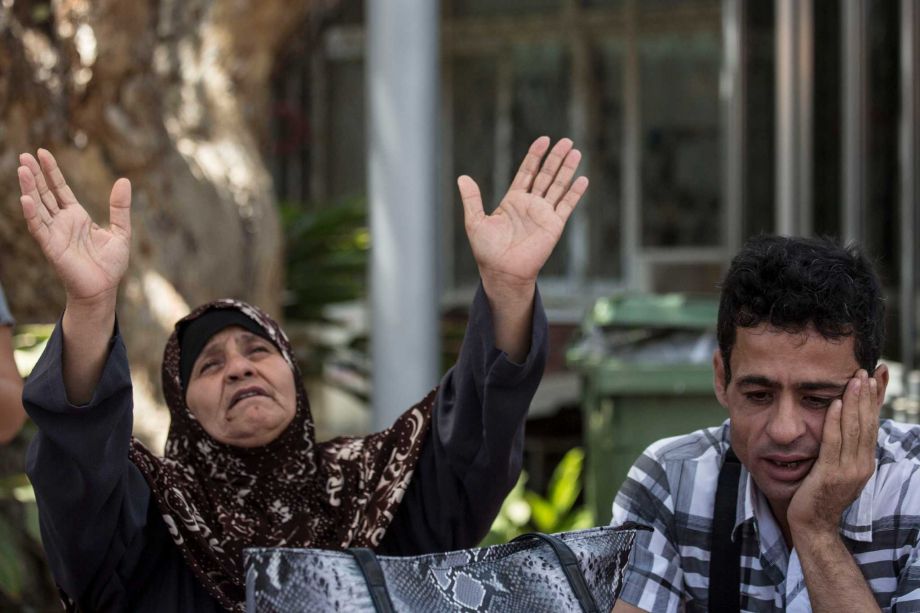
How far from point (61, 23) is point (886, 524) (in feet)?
10.2

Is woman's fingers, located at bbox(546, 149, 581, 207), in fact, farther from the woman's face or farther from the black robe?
the woman's face

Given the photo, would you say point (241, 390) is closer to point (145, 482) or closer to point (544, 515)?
point (145, 482)

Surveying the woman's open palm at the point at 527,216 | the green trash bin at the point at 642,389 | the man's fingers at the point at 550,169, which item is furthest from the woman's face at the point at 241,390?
the green trash bin at the point at 642,389

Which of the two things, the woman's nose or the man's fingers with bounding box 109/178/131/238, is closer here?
the man's fingers with bounding box 109/178/131/238

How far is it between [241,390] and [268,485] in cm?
19

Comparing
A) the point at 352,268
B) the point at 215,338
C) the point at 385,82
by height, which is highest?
the point at 385,82

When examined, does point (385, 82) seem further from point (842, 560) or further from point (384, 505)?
point (842, 560)

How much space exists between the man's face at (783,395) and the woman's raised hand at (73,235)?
1.02m

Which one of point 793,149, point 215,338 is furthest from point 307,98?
point 215,338

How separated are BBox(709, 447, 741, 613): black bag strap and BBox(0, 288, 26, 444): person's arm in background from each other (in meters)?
1.82

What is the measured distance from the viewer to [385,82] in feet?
12.6

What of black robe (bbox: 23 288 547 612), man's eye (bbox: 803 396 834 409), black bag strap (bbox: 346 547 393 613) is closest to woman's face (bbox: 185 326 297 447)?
black robe (bbox: 23 288 547 612)

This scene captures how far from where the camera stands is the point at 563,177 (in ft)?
7.38

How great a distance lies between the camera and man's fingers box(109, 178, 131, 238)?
2.14 m
